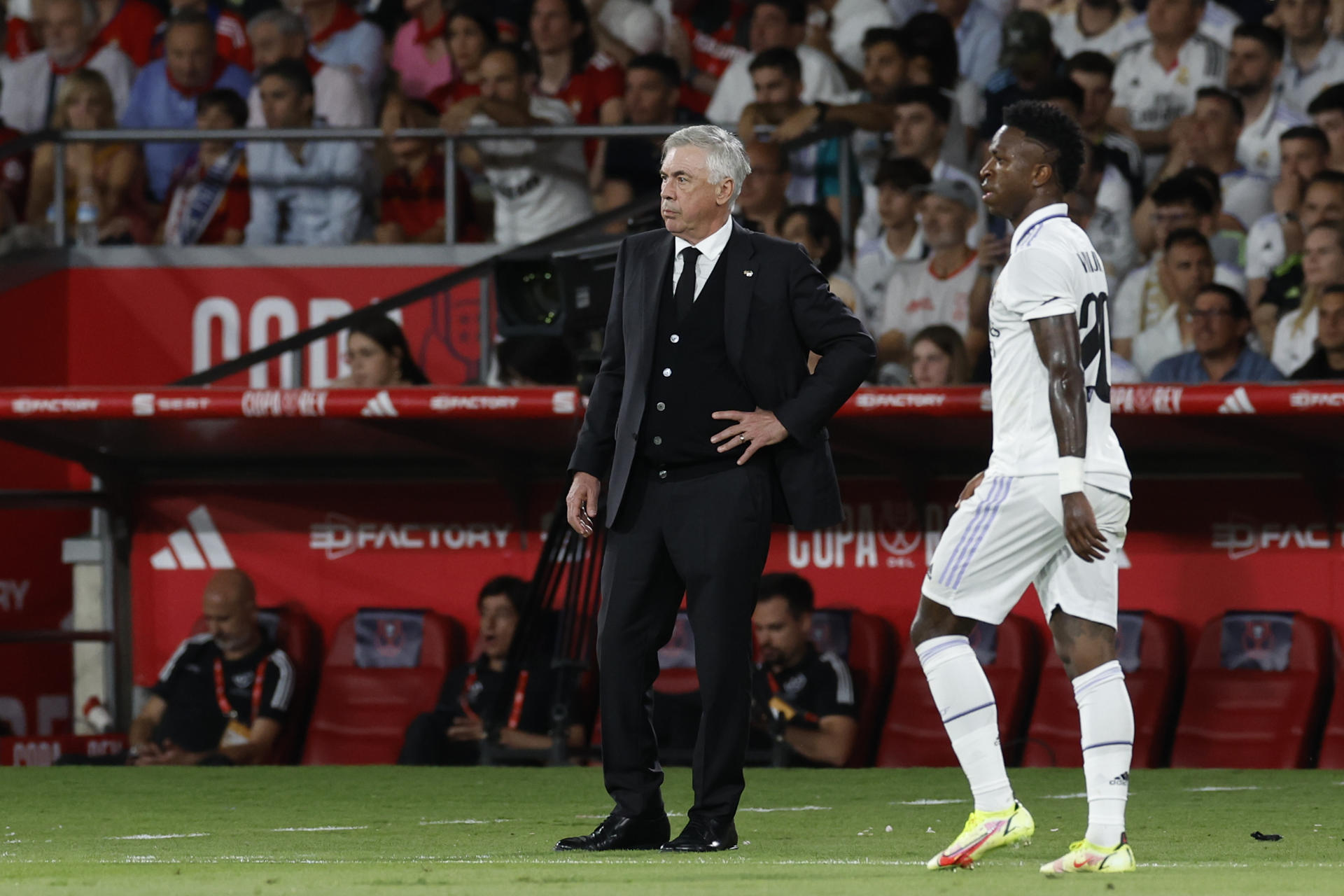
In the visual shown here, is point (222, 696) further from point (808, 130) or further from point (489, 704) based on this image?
point (808, 130)

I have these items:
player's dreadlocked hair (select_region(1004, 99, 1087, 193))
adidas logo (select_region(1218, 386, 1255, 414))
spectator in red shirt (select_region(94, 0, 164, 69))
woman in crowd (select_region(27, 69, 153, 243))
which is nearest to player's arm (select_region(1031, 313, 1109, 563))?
player's dreadlocked hair (select_region(1004, 99, 1087, 193))

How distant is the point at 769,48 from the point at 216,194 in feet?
11.0

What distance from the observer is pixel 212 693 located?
36.2 ft

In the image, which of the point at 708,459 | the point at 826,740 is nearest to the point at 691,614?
the point at 708,459

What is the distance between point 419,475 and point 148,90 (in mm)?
3119

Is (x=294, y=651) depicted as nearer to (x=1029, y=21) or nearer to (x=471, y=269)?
(x=471, y=269)

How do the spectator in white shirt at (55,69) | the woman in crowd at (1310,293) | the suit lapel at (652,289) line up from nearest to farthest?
the suit lapel at (652,289)
the woman in crowd at (1310,293)
the spectator in white shirt at (55,69)

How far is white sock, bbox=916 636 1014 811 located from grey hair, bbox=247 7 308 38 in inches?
336

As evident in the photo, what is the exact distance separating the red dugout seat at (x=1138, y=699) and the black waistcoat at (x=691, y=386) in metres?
4.77

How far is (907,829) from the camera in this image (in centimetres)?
693

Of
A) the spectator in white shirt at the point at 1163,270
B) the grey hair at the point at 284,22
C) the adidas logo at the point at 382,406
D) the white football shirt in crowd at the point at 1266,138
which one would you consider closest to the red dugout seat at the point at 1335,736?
the spectator in white shirt at the point at 1163,270

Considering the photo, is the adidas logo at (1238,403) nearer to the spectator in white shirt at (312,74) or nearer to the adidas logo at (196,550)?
the spectator in white shirt at (312,74)

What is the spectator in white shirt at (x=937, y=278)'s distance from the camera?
10844 mm

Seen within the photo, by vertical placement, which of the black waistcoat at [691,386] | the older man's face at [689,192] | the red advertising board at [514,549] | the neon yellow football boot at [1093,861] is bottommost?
the neon yellow football boot at [1093,861]
